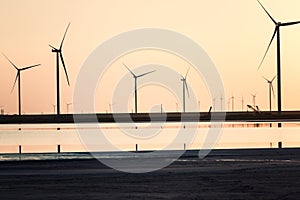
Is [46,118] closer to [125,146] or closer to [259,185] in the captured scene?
[125,146]

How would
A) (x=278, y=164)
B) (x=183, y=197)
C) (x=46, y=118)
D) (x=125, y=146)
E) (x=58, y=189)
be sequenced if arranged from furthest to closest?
(x=46, y=118)
(x=125, y=146)
(x=278, y=164)
(x=58, y=189)
(x=183, y=197)

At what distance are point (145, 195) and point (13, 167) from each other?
2086 cm

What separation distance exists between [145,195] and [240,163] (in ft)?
71.5

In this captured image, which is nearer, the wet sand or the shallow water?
the wet sand

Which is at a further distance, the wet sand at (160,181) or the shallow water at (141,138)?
the shallow water at (141,138)

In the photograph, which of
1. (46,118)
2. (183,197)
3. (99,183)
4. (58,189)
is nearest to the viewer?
(183,197)

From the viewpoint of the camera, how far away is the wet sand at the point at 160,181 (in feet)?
115

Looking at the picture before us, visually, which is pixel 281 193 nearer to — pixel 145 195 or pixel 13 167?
pixel 145 195

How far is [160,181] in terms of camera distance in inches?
1623

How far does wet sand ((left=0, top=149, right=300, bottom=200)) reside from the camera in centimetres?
3494

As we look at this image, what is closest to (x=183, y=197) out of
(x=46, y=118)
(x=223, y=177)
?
(x=223, y=177)

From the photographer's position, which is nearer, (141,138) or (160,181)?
(160,181)

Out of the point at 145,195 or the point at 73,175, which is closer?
the point at 145,195

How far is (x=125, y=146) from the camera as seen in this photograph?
96000 mm
